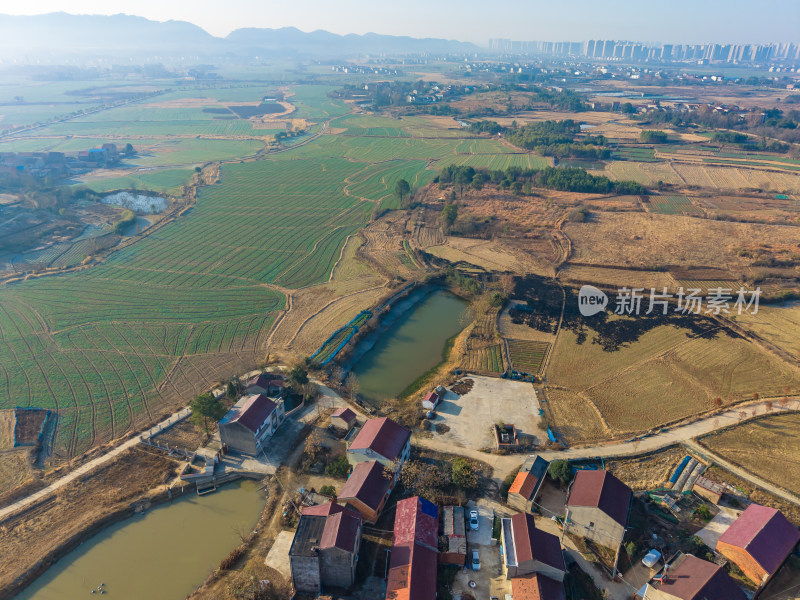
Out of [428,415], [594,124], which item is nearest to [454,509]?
[428,415]

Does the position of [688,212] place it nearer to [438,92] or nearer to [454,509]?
[454,509]

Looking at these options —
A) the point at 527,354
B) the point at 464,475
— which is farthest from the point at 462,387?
the point at 464,475

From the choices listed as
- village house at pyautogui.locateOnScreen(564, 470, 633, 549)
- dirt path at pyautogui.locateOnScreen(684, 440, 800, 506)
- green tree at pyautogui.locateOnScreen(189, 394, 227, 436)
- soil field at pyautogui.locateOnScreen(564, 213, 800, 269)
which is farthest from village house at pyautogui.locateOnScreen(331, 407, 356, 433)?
soil field at pyautogui.locateOnScreen(564, 213, 800, 269)

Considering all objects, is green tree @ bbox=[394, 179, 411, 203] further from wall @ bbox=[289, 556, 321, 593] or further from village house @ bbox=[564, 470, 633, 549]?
wall @ bbox=[289, 556, 321, 593]

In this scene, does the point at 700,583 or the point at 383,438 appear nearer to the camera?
the point at 700,583

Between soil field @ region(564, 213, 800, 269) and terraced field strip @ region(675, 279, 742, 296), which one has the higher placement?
soil field @ region(564, 213, 800, 269)

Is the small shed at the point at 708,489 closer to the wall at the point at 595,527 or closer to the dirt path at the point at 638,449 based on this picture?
the dirt path at the point at 638,449

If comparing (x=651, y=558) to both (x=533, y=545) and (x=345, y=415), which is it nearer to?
(x=533, y=545)
